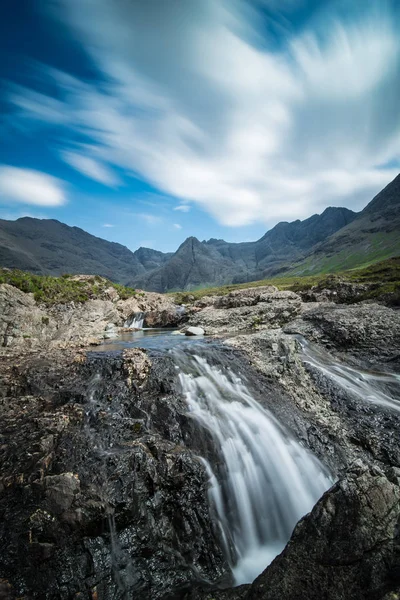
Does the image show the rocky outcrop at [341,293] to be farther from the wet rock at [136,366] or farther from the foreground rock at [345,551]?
the foreground rock at [345,551]

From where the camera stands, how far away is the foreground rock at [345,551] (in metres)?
4.59

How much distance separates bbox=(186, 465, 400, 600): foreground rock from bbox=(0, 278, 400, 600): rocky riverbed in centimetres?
2

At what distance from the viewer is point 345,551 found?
5.16 metres

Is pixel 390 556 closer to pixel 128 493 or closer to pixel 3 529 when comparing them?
pixel 128 493

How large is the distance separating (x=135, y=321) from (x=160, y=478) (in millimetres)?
30730

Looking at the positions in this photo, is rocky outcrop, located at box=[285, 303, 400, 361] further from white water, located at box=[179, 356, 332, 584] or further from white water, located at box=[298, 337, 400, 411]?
white water, located at box=[179, 356, 332, 584]

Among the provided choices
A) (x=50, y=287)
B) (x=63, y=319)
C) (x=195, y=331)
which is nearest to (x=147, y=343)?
(x=195, y=331)

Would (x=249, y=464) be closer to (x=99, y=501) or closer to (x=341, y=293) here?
(x=99, y=501)

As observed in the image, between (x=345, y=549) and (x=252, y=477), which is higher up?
(x=345, y=549)

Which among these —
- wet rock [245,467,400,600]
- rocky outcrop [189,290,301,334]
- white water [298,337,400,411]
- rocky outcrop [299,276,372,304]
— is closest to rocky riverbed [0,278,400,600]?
wet rock [245,467,400,600]

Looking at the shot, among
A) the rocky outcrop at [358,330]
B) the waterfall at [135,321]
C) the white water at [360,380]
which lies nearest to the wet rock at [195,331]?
the rocky outcrop at [358,330]

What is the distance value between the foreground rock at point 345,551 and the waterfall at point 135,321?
106 ft

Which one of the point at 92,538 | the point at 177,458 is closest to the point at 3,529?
the point at 92,538

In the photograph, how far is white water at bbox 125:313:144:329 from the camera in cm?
3706
